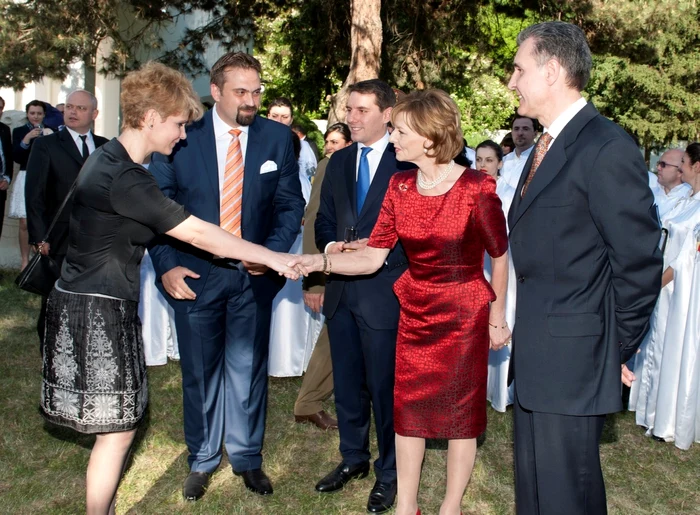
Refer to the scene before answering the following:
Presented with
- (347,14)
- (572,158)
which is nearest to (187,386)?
(572,158)

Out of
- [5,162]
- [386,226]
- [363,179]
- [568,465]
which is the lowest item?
[568,465]

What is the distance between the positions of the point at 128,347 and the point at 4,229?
9.12 m

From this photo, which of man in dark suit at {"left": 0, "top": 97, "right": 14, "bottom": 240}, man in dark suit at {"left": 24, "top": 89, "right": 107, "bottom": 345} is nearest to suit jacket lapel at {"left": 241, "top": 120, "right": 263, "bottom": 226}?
man in dark suit at {"left": 24, "top": 89, "right": 107, "bottom": 345}

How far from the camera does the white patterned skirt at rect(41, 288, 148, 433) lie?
11.2ft

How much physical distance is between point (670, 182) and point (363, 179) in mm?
3254

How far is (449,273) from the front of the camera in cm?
369

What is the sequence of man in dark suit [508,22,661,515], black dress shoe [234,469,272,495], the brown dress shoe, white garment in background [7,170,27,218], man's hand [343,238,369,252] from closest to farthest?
1. man in dark suit [508,22,661,515]
2. man's hand [343,238,369,252]
3. black dress shoe [234,469,272,495]
4. the brown dress shoe
5. white garment in background [7,170,27,218]

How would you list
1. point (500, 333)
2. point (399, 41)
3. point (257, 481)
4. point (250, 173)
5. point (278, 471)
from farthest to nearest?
1. point (399, 41)
2. point (278, 471)
3. point (257, 481)
4. point (250, 173)
5. point (500, 333)

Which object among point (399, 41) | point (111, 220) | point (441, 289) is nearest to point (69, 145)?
point (111, 220)

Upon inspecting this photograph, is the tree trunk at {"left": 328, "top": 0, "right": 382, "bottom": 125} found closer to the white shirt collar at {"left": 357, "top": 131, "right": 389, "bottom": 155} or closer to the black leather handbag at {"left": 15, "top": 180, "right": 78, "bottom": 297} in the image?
the white shirt collar at {"left": 357, "top": 131, "right": 389, "bottom": 155}

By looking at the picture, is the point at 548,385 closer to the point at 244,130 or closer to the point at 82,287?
the point at 82,287

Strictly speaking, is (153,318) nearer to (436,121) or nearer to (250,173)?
(250,173)

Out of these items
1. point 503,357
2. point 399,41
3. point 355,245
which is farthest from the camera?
point 399,41

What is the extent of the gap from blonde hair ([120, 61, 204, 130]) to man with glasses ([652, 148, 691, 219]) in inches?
158
